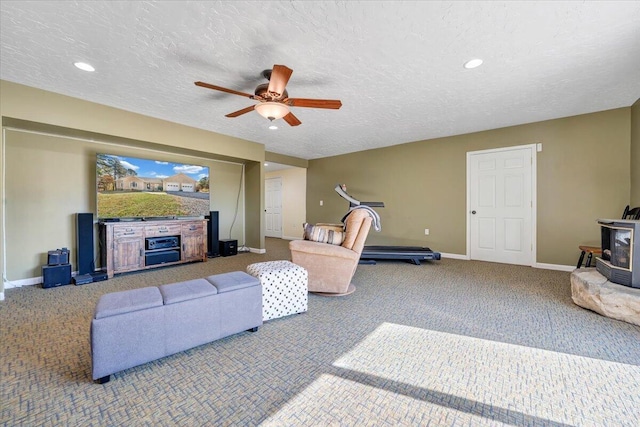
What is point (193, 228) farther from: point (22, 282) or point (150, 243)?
point (22, 282)

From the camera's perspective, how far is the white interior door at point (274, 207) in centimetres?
900

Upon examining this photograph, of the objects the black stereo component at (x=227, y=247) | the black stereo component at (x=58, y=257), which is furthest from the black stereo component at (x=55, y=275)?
the black stereo component at (x=227, y=247)

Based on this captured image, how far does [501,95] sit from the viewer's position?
337 centimetres

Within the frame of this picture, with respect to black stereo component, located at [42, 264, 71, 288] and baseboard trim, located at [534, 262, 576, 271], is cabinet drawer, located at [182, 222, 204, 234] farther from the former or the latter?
baseboard trim, located at [534, 262, 576, 271]

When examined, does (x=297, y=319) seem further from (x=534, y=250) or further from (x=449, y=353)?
(x=534, y=250)

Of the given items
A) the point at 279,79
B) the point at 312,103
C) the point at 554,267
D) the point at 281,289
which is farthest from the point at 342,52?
the point at 554,267

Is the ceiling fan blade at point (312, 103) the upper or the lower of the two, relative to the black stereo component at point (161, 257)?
upper

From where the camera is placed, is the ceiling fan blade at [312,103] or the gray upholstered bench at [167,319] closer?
the gray upholstered bench at [167,319]

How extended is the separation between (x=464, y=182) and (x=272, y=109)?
14.0 feet

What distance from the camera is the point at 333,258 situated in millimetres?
3002

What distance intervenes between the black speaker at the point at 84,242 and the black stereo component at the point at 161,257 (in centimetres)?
70

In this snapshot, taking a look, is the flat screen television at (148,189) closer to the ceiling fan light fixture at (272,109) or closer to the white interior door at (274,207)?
the ceiling fan light fixture at (272,109)

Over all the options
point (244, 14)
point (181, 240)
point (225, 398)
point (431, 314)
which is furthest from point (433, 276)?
point (181, 240)

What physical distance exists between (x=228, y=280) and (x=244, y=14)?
2.06 m
